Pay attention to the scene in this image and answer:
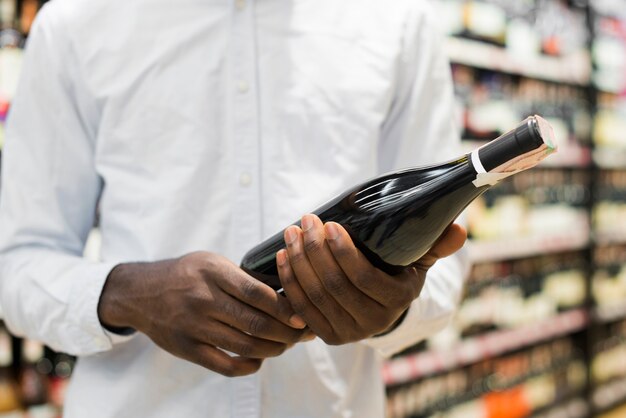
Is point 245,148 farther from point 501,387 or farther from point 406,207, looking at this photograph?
point 501,387

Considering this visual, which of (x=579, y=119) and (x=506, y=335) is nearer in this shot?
(x=506, y=335)

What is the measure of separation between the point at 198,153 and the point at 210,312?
0.29m

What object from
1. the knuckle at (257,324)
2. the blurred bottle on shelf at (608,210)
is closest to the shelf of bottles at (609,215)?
the blurred bottle on shelf at (608,210)

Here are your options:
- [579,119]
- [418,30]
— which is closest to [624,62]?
[579,119]

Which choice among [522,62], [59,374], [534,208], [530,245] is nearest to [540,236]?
[530,245]

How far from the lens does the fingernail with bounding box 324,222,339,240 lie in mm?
744

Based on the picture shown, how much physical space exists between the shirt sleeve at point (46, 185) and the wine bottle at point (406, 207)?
39 cm

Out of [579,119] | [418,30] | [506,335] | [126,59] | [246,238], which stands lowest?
[506,335]

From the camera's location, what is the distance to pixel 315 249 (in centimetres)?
75

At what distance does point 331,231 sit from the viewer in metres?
0.75

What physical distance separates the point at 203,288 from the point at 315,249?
0.51 feet

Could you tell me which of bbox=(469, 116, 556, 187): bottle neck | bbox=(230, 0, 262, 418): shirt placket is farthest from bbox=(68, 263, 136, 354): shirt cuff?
bbox=(469, 116, 556, 187): bottle neck

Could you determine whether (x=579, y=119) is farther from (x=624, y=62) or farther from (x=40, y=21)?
(x=40, y=21)

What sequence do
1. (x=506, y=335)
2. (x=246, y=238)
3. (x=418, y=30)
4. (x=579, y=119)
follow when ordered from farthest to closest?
(x=579, y=119) → (x=506, y=335) → (x=418, y=30) → (x=246, y=238)
